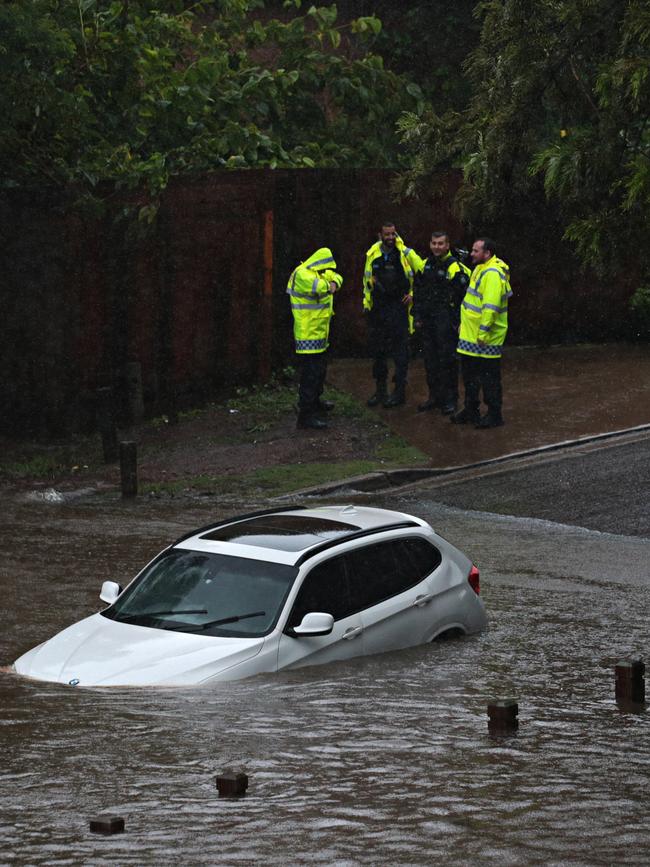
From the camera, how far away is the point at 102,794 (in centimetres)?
668

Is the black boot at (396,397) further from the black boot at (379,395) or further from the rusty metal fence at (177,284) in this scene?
the rusty metal fence at (177,284)

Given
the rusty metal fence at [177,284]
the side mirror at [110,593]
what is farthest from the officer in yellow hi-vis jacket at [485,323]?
the side mirror at [110,593]

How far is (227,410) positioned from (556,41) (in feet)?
30.2

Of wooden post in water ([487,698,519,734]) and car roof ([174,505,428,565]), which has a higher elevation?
car roof ([174,505,428,565])

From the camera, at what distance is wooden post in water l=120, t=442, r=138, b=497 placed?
51.8ft

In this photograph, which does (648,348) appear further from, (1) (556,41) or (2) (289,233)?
(1) (556,41)

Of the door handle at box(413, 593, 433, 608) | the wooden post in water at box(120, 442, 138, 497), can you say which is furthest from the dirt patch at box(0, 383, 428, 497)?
the door handle at box(413, 593, 433, 608)

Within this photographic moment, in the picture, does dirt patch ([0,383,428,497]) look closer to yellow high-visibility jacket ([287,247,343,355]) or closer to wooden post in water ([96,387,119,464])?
wooden post in water ([96,387,119,464])

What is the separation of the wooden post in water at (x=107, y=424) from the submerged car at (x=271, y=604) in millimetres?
7245

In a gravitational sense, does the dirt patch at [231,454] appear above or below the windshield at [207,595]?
below

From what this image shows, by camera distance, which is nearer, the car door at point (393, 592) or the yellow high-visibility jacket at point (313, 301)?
the car door at point (393, 592)

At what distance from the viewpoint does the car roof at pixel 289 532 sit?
9.56 meters

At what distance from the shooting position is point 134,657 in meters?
8.78

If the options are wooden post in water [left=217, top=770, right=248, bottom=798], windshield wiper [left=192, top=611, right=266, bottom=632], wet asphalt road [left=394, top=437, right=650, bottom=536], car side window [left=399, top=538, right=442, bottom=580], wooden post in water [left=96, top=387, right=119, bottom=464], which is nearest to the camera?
wooden post in water [left=217, top=770, right=248, bottom=798]
